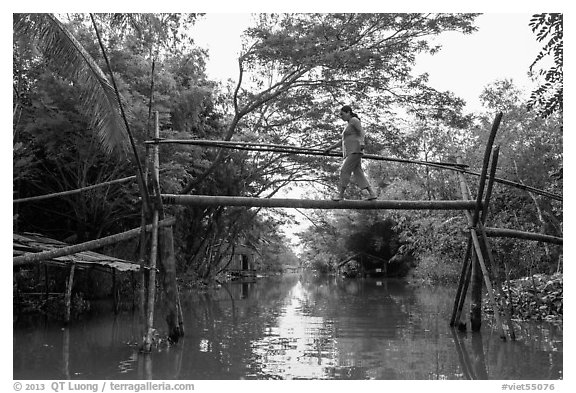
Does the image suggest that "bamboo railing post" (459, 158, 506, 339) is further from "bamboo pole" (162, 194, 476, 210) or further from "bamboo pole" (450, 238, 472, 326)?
"bamboo pole" (162, 194, 476, 210)

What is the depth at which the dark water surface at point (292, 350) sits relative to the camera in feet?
22.3

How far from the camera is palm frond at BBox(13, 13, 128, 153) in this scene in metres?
8.12

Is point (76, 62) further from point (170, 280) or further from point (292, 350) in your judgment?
point (292, 350)

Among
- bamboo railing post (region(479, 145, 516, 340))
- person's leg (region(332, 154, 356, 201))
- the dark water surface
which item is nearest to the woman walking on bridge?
person's leg (region(332, 154, 356, 201))

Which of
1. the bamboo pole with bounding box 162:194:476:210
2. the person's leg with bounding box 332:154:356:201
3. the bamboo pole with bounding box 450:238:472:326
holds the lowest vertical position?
the bamboo pole with bounding box 450:238:472:326

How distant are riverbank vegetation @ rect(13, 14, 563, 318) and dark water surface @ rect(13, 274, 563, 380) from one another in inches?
99.6

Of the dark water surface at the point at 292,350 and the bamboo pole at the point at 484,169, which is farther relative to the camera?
the bamboo pole at the point at 484,169

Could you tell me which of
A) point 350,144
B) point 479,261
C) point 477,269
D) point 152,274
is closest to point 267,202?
point 350,144

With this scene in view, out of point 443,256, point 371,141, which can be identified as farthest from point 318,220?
point 371,141

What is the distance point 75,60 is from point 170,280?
3.73 m

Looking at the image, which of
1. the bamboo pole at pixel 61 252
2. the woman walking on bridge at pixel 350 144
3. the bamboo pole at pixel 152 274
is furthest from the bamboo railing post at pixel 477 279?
the bamboo pole at pixel 61 252

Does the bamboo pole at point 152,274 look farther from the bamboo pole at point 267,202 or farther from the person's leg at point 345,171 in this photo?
the person's leg at point 345,171

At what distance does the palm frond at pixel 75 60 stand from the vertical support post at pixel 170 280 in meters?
1.93

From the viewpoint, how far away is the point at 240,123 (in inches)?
847
